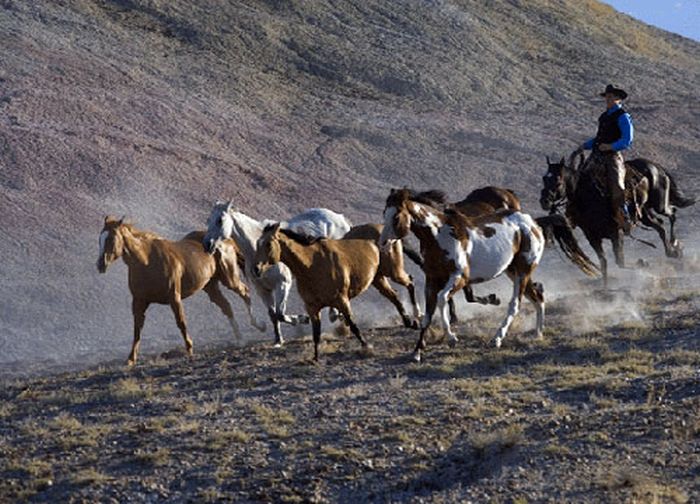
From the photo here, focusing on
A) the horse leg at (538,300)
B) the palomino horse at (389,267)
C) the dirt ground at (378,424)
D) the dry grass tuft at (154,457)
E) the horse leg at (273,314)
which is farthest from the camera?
the palomino horse at (389,267)

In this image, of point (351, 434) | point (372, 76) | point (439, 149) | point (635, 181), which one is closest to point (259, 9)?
point (372, 76)

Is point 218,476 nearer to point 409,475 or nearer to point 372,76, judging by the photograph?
point 409,475

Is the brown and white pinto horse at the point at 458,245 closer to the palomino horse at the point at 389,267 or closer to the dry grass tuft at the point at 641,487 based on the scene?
the palomino horse at the point at 389,267

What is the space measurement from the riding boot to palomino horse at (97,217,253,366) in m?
6.41

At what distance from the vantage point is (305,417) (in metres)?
13.0

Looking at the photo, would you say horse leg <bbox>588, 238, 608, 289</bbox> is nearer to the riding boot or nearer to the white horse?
the riding boot

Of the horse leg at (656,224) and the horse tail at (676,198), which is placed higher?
the horse tail at (676,198)

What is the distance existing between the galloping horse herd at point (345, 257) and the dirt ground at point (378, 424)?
1.95 ft

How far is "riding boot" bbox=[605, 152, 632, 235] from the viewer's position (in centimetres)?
2069

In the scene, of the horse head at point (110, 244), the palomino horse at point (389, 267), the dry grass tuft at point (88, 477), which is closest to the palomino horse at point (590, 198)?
the palomino horse at point (389, 267)

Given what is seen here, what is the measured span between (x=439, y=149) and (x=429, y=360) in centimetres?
2179

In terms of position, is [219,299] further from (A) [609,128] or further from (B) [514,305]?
(A) [609,128]

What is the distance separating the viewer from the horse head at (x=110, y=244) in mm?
16141

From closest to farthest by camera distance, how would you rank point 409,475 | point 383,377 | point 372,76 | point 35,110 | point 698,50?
1. point 409,475
2. point 383,377
3. point 35,110
4. point 372,76
5. point 698,50
